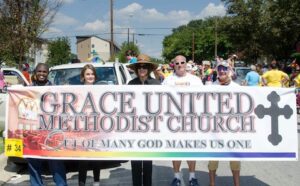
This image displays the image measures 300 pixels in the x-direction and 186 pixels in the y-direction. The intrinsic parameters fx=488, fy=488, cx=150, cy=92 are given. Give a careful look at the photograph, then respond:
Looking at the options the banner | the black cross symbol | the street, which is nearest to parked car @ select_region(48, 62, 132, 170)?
the street

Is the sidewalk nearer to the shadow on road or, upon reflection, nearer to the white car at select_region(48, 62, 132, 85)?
the shadow on road

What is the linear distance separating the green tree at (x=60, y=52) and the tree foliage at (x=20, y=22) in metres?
47.3

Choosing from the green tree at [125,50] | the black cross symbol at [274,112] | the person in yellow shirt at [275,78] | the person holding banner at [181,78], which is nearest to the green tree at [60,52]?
the green tree at [125,50]

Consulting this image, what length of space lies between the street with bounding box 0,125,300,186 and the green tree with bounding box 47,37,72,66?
56.6 meters

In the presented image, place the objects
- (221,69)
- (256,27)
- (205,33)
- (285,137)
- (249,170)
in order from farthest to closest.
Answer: (205,33)
(256,27)
(249,170)
(221,69)
(285,137)

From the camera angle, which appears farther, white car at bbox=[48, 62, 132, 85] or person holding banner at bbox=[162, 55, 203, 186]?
white car at bbox=[48, 62, 132, 85]

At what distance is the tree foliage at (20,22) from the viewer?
16062mm

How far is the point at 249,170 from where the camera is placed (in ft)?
26.0

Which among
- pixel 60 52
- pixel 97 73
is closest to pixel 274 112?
pixel 97 73

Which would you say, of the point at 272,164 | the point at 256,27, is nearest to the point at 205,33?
the point at 256,27

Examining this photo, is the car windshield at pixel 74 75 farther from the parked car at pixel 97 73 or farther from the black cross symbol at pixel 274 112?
the black cross symbol at pixel 274 112

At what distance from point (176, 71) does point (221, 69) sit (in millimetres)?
653

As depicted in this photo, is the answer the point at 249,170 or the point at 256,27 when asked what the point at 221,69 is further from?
the point at 256,27

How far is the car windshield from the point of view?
29.2 feet
